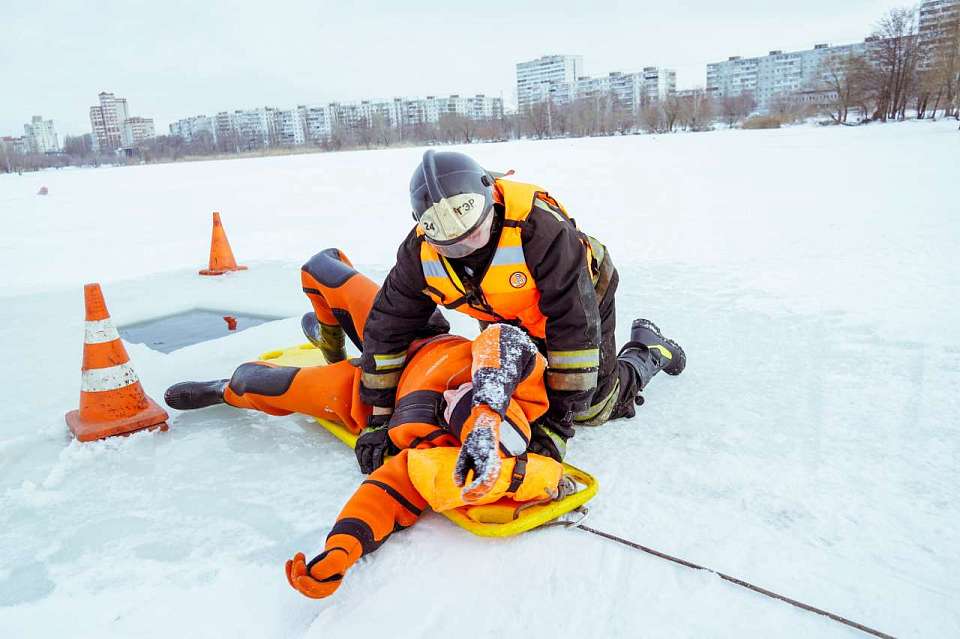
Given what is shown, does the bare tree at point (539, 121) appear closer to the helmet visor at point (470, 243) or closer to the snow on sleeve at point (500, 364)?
the helmet visor at point (470, 243)

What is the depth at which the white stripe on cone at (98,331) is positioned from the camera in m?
3.06

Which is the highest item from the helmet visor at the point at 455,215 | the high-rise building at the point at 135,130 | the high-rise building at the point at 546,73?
the high-rise building at the point at 546,73

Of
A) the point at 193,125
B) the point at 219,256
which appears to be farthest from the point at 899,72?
the point at 193,125

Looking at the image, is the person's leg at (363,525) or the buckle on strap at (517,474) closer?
the person's leg at (363,525)

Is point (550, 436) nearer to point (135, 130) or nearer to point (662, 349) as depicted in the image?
point (662, 349)

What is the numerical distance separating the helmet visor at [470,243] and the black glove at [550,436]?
0.71m

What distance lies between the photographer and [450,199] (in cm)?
228

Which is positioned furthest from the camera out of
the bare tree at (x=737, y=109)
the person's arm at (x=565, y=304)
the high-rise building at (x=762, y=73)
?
the high-rise building at (x=762, y=73)

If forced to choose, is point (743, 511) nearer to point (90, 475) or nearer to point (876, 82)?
point (90, 475)

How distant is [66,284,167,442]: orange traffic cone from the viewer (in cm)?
300

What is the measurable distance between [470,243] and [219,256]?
5.17 metres

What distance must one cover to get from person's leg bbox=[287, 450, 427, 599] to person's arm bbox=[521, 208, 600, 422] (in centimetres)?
65

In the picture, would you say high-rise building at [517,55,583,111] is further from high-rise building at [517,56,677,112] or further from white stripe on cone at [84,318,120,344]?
white stripe on cone at [84,318,120,344]

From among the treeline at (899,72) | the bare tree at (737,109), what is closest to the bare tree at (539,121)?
the bare tree at (737,109)
